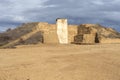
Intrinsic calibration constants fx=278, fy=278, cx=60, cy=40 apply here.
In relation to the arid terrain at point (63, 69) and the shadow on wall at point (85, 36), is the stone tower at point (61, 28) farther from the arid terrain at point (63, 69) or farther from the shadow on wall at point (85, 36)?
the arid terrain at point (63, 69)

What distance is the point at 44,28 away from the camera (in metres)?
30.1

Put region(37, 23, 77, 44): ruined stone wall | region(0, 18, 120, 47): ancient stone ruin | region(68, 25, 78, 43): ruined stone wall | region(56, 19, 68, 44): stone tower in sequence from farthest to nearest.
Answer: region(68, 25, 78, 43): ruined stone wall
region(56, 19, 68, 44): stone tower
region(0, 18, 120, 47): ancient stone ruin
region(37, 23, 77, 44): ruined stone wall

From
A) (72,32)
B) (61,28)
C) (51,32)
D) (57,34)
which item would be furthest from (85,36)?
(51,32)

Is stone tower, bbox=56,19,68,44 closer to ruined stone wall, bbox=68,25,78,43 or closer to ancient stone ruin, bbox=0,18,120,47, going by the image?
ancient stone ruin, bbox=0,18,120,47

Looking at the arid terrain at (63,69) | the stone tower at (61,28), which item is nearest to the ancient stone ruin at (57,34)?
the stone tower at (61,28)

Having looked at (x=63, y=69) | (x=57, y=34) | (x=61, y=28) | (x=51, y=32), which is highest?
(x=61, y=28)

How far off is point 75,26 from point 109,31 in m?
4.29

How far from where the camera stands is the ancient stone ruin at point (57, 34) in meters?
25.2

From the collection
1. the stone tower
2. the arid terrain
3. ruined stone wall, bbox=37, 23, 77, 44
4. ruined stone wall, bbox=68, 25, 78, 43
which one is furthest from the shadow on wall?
the arid terrain

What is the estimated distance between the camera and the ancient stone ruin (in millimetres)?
25156

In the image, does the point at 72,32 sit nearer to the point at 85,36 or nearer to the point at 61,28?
the point at 85,36

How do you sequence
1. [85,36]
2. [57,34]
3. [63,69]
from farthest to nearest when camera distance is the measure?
[85,36] < [57,34] < [63,69]

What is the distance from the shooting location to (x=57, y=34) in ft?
84.5

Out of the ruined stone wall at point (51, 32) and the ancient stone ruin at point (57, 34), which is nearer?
the ruined stone wall at point (51, 32)
